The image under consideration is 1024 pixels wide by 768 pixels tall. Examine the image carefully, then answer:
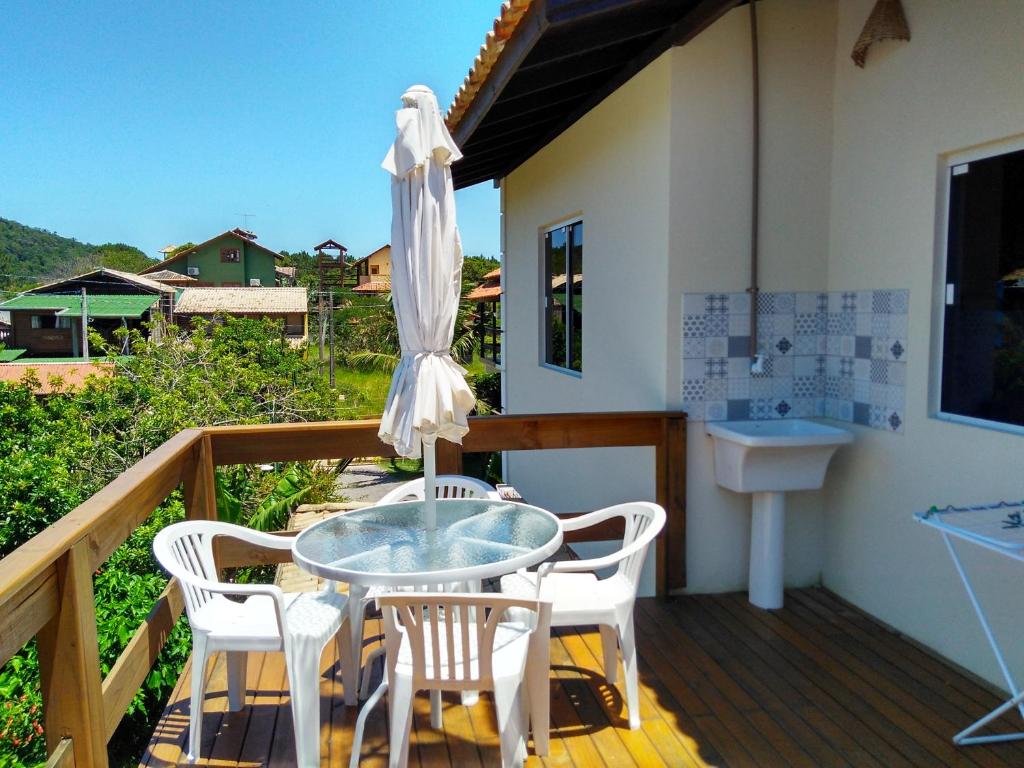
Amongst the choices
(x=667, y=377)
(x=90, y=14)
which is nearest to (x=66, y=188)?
(x=90, y=14)

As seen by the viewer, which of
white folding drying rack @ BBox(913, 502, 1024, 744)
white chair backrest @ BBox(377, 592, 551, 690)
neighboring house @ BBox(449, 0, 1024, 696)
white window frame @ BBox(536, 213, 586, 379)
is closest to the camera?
white chair backrest @ BBox(377, 592, 551, 690)

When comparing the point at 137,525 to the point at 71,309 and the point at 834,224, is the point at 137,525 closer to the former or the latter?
the point at 834,224

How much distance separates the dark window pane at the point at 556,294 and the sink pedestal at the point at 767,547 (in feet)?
9.53

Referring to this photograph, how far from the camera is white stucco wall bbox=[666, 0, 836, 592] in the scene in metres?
3.82

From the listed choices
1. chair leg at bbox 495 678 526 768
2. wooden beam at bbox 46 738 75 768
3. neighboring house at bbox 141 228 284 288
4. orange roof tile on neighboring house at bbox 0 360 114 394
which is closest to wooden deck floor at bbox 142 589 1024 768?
chair leg at bbox 495 678 526 768

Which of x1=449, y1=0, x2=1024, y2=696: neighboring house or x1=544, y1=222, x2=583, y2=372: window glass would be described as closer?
x1=449, y1=0, x2=1024, y2=696: neighboring house

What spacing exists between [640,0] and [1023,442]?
7.44ft

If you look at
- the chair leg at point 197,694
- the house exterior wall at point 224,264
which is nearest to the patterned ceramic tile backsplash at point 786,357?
the chair leg at point 197,694

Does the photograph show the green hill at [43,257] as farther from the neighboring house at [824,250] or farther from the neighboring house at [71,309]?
the neighboring house at [824,250]

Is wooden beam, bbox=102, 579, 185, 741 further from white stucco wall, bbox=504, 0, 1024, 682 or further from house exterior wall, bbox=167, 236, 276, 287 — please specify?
house exterior wall, bbox=167, 236, 276, 287

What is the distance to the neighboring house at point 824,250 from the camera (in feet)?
10.1

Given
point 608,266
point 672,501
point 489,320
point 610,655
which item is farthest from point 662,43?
point 489,320

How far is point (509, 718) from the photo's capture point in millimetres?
2283

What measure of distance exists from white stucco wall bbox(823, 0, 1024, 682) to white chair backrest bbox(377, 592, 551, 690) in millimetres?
1995
